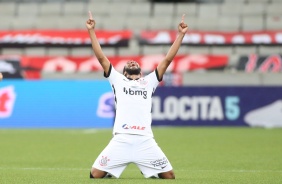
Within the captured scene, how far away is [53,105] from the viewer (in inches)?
942

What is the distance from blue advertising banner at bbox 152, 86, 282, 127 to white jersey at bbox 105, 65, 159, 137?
12.6m

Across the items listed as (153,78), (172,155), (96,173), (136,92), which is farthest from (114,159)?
(172,155)

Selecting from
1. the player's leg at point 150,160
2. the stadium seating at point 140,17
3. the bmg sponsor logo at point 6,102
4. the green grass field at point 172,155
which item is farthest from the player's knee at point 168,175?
the stadium seating at point 140,17

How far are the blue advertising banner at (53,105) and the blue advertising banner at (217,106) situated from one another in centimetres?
160

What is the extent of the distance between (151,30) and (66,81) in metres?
7.07

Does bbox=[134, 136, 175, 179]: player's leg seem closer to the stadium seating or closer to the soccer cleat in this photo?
the soccer cleat

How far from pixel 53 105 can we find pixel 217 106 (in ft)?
15.2

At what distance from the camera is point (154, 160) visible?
1073 cm

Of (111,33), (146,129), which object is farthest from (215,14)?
(146,129)

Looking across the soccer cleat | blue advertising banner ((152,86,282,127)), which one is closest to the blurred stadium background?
blue advertising banner ((152,86,282,127))

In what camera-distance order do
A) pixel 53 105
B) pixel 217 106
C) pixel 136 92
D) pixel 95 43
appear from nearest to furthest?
pixel 95 43
pixel 136 92
pixel 217 106
pixel 53 105

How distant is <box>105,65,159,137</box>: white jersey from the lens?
10.8 m

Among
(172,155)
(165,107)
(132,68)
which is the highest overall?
(132,68)

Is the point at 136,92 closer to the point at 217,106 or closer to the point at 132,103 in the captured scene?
the point at 132,103
